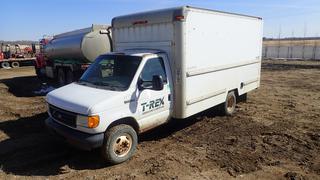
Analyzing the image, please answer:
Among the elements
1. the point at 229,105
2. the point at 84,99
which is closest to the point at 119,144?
the point at 84,99

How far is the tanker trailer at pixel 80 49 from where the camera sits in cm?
1338

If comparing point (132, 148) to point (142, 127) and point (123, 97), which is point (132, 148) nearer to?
point (142, 127)

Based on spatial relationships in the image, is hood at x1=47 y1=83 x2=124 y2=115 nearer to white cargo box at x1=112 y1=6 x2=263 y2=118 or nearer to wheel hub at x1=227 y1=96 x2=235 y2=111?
white cargo box at x1=112 y1=6 x2=263 y2=118

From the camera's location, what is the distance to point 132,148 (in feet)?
19.6

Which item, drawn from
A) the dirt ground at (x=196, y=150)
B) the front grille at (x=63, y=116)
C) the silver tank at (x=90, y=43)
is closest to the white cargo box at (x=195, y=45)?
the dirt ground at (x=196, y=150)

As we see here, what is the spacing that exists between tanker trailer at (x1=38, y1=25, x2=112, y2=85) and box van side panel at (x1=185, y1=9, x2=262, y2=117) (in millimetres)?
6560

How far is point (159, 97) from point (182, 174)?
168 centimetres

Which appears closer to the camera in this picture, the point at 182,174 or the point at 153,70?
the point at 182,174

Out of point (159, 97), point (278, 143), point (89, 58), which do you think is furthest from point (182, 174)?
point (89, 58)

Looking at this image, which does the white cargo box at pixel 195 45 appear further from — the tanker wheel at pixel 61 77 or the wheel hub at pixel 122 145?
the tanker wheel at pixel 61 77

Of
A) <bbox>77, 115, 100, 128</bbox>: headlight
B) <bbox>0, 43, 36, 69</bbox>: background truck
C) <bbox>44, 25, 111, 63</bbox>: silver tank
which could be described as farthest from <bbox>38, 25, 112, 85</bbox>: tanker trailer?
<bbox>0, 43, 36, 69</bbox>: background truck

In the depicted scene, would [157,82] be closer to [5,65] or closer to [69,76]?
[69,76]

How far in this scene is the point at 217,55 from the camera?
7.74 metres

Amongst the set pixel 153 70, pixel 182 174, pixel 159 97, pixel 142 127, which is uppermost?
pixel 153 70
